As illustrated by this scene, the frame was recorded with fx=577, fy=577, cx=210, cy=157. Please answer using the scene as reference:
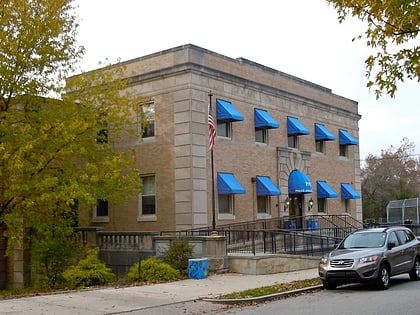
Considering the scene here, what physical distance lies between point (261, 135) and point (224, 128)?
120 inches

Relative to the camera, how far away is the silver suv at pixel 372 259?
49.7ft

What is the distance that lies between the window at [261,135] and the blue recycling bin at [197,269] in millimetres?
11870

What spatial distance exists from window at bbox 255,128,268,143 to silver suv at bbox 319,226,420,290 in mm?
12529

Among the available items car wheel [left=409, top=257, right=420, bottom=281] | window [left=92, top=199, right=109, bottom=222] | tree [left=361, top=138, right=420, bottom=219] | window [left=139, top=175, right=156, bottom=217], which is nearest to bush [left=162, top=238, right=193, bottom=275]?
window [left=139, top=175, right=156, bottom=217]

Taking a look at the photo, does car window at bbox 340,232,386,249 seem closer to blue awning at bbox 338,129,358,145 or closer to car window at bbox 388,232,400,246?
car window at bbox 388,232,400,246

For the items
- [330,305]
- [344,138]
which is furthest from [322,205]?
[330,305]

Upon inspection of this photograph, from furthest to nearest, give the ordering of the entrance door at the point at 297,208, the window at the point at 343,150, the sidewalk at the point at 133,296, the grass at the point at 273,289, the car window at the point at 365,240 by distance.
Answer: the window at the point at 343,150
the entrance door at the point at 297,208
the car window at the point at 365,240
the grass at the point at 273,289
the sidewalk at the point at 133,296

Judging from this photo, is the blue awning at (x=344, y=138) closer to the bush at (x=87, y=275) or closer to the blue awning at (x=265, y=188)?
the blue awning at (x=265, y=188)

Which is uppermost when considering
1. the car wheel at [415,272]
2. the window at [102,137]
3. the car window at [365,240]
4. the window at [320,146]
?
the window at [320,146]

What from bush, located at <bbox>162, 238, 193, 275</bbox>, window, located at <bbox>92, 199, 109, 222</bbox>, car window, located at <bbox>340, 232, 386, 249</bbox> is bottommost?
bush, located at <bbox>162, 238, 193, 275</bbox>

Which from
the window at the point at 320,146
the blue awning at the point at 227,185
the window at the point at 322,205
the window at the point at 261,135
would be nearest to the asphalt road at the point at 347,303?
the blue awning at the point at 227,185

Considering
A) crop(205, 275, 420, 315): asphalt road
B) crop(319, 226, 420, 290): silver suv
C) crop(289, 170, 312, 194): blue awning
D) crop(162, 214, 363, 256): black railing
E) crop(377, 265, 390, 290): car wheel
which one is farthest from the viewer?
crop(289, 170, 312, 194): blue awning

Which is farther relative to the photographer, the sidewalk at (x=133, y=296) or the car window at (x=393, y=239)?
the car window at (x=393, y=239)

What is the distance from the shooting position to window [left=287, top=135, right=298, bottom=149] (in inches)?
1250
